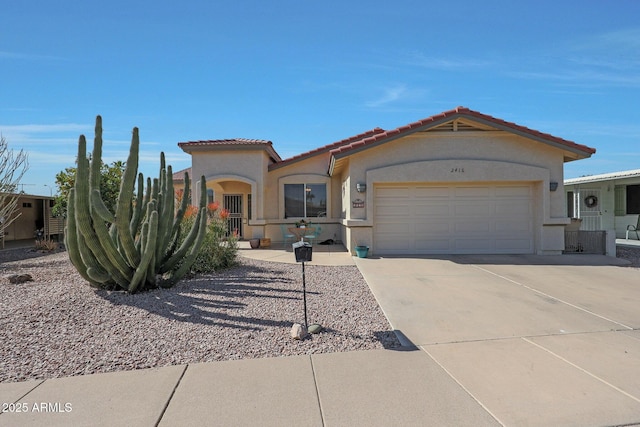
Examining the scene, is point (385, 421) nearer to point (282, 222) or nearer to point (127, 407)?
point (127, 407)

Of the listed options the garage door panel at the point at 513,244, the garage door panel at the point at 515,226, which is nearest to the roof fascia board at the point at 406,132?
the garage door panel at the point at 515,226

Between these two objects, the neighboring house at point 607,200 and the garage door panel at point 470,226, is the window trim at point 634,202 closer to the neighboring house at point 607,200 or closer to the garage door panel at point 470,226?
the neighboring house at point 607,200

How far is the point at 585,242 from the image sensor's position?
38.3ft

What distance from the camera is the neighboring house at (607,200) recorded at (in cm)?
1636

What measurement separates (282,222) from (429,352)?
37.7 ft

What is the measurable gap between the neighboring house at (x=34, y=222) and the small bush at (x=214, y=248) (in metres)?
13.1

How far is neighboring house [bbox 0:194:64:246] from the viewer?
18141 mm

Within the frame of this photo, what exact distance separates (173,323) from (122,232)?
6.92 feet

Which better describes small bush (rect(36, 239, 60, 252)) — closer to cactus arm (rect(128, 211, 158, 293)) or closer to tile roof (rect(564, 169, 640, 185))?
cactus arm (rect(128, 211, 158, 293))

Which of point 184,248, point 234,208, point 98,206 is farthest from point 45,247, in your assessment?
point 98,206

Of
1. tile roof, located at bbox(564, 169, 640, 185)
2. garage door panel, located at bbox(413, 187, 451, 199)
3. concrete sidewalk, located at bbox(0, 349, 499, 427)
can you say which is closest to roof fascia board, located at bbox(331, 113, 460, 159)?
garage door panel, located at bbox(413, 187, 451, 199)

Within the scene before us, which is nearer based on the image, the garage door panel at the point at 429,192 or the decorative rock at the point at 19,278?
the decorative rock at the point at 19,278

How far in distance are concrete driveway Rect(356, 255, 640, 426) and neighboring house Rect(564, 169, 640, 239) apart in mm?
10329

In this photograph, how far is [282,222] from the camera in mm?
15164
